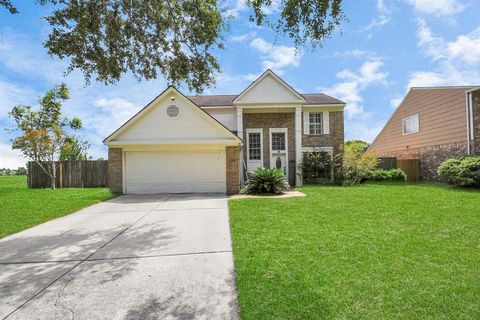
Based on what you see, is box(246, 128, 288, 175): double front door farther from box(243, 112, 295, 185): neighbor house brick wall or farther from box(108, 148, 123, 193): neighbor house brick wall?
box(108, 148, 123, 193): neighbor house brick wall

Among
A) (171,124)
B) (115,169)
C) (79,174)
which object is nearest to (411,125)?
(171,124)

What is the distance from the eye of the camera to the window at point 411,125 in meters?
18.4

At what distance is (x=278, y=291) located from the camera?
3146mm

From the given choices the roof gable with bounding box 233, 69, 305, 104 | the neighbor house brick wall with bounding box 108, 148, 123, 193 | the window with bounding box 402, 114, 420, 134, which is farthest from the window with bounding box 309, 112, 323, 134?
the neighbor house brick wall with bounding box 108, 148, 123, 193

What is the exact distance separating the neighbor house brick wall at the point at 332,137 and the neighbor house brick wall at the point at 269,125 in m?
0.98

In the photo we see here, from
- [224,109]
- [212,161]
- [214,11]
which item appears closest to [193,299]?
[214,11]

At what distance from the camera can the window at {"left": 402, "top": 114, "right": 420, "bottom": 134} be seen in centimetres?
1839

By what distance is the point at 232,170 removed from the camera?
1266cm

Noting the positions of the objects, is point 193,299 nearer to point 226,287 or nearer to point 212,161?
point 226,287

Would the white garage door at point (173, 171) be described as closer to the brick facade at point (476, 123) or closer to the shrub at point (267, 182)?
the shrub at point (267, 182)

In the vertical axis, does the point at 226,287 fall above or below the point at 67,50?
below

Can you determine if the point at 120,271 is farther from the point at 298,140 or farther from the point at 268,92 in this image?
the point at 268,92

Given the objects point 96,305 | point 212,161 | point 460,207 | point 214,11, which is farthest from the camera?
point 212,161

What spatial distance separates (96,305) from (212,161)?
992 centimetres
